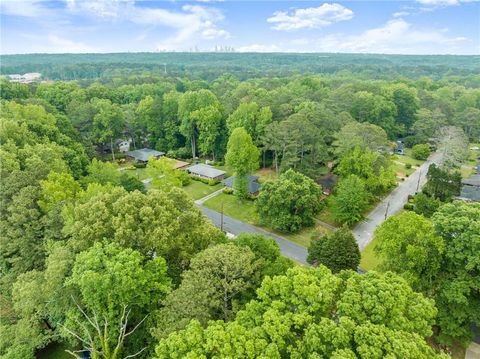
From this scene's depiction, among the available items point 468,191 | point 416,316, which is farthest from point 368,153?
point 416,316

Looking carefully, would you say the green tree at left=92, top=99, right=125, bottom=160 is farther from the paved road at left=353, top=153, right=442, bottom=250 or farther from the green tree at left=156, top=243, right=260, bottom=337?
the green tree at left=156, top=243, right=260, bottom=337

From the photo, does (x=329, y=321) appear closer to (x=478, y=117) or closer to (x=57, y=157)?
(x=57, y=157)

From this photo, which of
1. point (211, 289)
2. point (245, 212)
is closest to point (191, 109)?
point (245, 212)

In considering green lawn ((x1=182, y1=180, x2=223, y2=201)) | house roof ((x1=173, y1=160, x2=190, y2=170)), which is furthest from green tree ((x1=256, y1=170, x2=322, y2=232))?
house roof ((x1=173, y1=160, x2=190, y2=170))

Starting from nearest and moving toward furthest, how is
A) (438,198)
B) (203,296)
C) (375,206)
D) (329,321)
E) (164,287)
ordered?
(329,321) → (203,296) → (164,287) → (438,198) → (375,206)

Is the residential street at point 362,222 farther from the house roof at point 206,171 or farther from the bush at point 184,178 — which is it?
the bush at point 184,178
